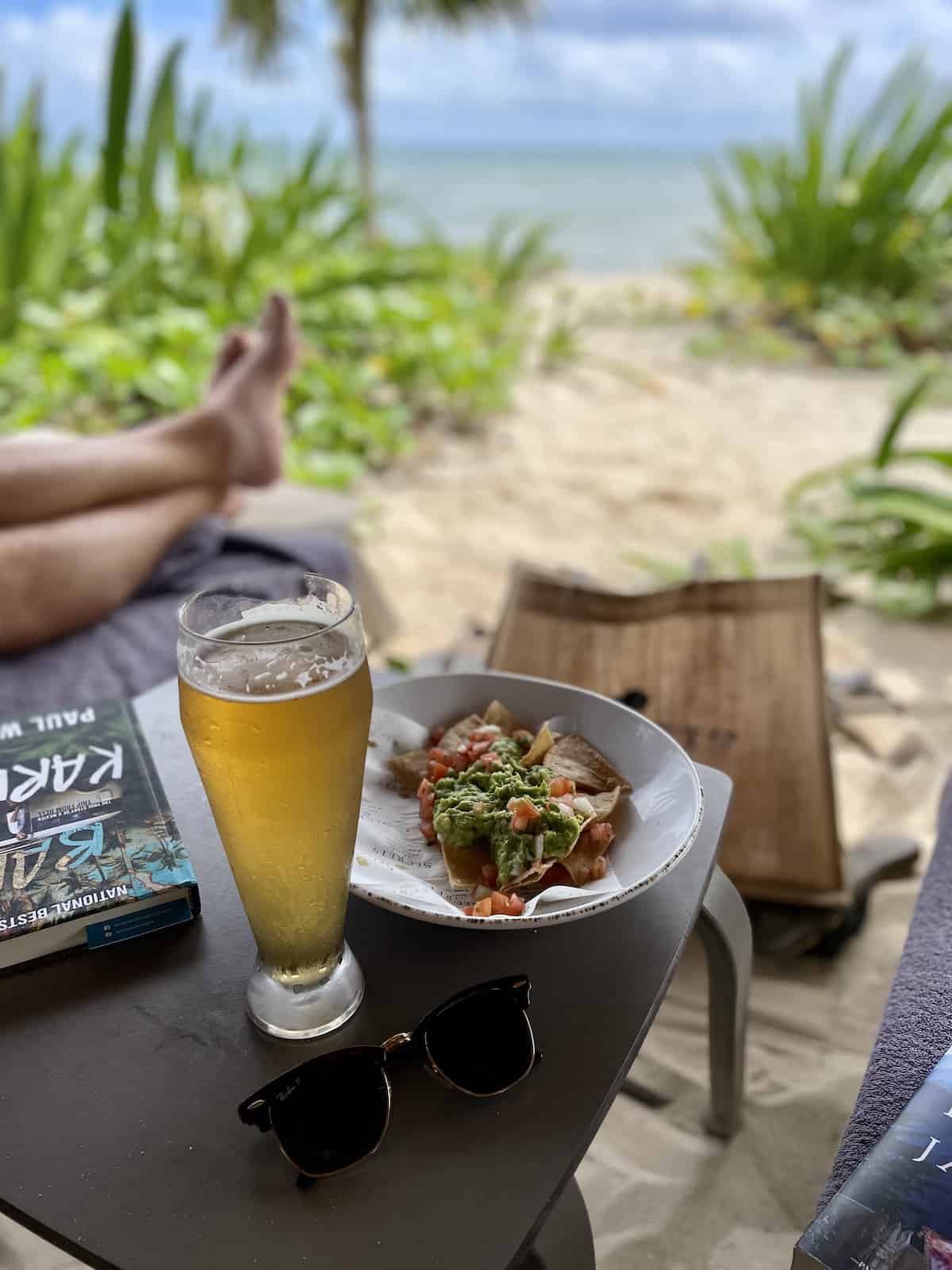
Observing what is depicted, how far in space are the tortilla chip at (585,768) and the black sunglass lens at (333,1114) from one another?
32 centimetres

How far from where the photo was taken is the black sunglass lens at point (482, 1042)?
690mm

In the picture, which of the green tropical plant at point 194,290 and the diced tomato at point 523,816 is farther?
the green tropical plant at point 194,290

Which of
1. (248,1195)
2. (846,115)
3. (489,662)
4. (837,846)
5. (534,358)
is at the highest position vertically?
(846,115)

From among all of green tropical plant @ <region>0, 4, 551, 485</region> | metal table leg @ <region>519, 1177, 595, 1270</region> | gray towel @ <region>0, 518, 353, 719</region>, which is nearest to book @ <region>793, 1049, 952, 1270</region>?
metal table leg @ <region>519, 1177, 595, 1270</region>

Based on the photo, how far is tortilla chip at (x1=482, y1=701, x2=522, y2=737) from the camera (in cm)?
99

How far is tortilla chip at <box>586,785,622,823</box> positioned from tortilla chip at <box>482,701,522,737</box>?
0.43ft

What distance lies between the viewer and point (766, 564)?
9.68ft

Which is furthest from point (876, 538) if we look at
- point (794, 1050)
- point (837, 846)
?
point (794, 1050)

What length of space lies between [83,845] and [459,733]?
35 cm

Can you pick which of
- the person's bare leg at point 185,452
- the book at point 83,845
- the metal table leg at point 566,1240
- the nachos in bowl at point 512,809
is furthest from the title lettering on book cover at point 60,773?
the person's bare leg at point 185,452

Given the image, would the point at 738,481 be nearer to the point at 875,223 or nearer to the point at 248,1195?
the point at 875,223

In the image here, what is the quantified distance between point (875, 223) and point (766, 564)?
10.0 ft

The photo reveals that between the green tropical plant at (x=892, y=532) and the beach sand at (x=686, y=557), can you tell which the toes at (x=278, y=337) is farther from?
the green tropical plant at (x=892, y=532)

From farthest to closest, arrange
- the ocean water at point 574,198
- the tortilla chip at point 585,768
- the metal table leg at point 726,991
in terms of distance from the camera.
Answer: the ocean water at point 574,198
the metal table leg at point 726,991
the tortilla chip at point 585,768
